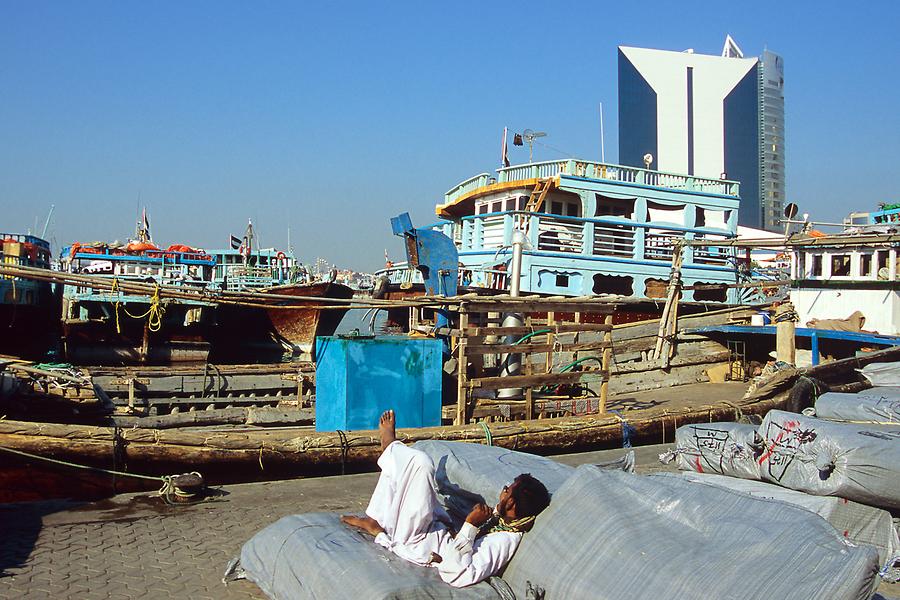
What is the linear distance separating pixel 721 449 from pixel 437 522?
3.54 m

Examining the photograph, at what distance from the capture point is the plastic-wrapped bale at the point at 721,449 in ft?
20.8

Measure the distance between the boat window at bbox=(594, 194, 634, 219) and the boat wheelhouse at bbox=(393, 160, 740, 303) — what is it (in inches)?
1.1

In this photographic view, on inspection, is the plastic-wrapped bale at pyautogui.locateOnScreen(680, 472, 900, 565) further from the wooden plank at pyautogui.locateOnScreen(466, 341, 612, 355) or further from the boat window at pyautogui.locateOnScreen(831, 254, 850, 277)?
the boat window at pyautogui.locateOnScreen(831, 254, 850, 277)

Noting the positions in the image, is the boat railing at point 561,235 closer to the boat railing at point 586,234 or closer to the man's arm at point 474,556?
the boat railing at point 586,234

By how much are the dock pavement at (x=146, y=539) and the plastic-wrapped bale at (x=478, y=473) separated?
4.75ft

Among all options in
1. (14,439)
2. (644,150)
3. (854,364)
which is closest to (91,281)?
(14,439)

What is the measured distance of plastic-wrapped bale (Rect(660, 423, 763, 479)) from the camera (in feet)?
20.8

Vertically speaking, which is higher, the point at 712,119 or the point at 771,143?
the point at 712,119

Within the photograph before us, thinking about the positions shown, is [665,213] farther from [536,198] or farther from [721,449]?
[721,449]

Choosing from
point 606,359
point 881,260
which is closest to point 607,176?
point 881,260

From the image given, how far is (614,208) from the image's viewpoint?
→ 794 inches

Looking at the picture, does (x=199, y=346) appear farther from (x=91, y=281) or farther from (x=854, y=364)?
(x=854, y=364)

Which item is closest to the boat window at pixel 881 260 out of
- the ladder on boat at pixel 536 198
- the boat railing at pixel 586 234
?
the boat railing at pixel 586 234

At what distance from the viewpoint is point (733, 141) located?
71188mm
